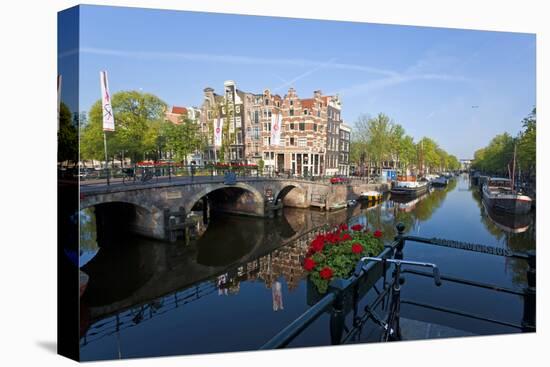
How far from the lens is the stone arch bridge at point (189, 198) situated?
922 cm

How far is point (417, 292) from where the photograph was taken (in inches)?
244

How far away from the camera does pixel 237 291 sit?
6965 millimetres

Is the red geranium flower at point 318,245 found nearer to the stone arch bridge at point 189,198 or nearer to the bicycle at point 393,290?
the bicycle at point 393,290

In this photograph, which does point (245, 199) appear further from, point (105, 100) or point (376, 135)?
point (105, 100)

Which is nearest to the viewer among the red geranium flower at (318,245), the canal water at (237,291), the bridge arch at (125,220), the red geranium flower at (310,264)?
the red geranium flower at (310,264)

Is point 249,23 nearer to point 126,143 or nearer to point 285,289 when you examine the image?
point 285,289

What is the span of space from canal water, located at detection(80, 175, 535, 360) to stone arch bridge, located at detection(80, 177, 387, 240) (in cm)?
75

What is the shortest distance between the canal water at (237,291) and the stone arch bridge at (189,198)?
75 centimetres

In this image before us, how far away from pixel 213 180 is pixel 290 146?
24.3 ft

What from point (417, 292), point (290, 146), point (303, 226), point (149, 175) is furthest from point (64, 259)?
point (290, 146)

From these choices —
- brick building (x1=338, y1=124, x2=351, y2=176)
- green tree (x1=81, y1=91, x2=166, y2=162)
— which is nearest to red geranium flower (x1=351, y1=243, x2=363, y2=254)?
brick building (x1=338, y1=124, x2=351, y2=176)

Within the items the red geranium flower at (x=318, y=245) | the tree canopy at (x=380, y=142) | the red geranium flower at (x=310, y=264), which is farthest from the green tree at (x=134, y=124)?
the red geranium flower at (x=310, y=264)

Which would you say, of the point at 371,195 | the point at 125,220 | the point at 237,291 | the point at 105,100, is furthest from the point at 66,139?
the point at 371,195

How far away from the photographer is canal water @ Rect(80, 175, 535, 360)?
4.95 meters
